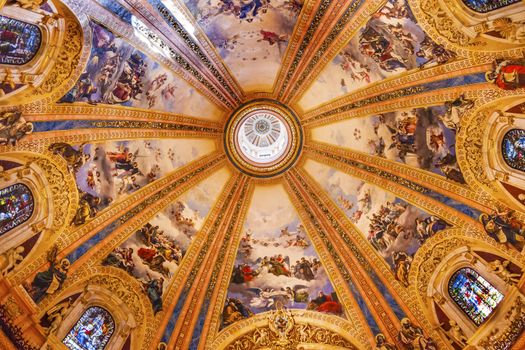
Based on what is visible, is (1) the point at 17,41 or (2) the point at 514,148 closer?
(1) the point at 17,41

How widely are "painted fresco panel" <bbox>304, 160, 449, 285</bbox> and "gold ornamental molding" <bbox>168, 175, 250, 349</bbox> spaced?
333cm

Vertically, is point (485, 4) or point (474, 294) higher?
point (485, 4)

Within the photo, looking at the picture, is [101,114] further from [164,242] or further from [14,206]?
[164,242]

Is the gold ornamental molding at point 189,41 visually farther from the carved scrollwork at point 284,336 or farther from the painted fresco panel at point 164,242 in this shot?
the carved scrollwork at point 284,336

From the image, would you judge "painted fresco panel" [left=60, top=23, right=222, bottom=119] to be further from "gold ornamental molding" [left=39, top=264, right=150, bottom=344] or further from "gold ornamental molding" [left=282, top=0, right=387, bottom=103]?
"gold ornamental molding" [left=39, top=264, right=150, bottom=344]

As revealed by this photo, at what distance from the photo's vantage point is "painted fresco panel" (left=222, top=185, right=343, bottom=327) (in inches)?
626

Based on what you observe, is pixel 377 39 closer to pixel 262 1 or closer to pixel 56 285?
pixel 262 1

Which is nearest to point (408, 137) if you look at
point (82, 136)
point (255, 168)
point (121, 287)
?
point (255, 168)

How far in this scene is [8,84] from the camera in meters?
10.8

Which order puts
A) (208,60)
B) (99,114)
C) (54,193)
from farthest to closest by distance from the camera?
(208,60) < (99,114) < (54,193)

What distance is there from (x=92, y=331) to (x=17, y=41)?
8.38 m

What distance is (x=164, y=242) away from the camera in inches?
630

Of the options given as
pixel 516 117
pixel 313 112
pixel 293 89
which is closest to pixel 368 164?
pixel 313 112

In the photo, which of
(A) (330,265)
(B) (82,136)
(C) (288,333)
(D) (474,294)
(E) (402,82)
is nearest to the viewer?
(D) (474,294)
